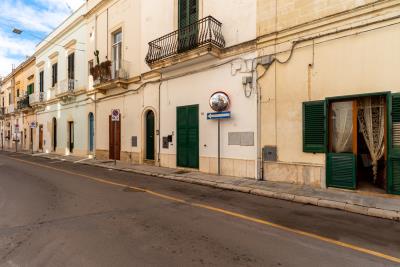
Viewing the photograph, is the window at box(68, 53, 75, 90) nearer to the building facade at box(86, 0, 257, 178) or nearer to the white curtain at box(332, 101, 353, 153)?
the building facade at box(86, 0, 257, 178)

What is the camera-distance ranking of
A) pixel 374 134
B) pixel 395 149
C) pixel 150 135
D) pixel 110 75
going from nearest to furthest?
pixel 395 149, pixel 374 134, pixel 150 135, pixel 110 75

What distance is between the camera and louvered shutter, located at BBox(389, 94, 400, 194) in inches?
260

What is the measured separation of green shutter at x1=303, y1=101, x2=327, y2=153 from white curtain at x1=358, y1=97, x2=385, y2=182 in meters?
1.00

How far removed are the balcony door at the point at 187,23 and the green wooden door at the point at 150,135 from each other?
14.2 feet

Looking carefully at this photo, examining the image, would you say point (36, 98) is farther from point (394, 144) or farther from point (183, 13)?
point (394, 144)

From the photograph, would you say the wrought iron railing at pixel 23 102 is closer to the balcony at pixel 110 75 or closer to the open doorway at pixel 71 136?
the open doorway at pixel 71 136

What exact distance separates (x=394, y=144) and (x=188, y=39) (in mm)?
8738

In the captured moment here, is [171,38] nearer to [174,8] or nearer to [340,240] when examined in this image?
[174,8]

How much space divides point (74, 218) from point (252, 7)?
29.7 ft

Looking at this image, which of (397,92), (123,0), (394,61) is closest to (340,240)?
(397,92)

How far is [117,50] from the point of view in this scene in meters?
16.9

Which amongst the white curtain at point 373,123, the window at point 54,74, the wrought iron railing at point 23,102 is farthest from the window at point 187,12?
the wrought iron railing at point 23,102

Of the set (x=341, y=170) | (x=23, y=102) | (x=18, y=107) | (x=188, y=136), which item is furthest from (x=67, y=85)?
(x=341, y=170)

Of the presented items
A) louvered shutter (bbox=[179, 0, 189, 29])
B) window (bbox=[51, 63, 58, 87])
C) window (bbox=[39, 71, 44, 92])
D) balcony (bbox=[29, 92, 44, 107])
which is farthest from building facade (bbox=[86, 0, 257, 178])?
window (bbox=[39, 71, 44, 92])
